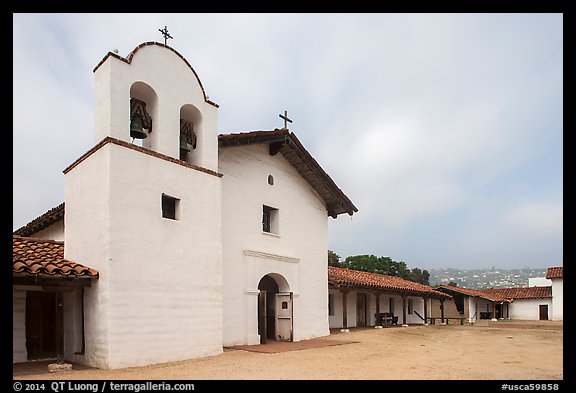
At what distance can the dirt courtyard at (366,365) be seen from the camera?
9.34 m

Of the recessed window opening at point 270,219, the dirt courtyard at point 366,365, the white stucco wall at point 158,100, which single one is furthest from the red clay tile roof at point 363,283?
the white stucco wall at point 158,100

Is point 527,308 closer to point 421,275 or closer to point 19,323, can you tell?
point 421,275

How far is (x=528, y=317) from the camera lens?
43.5 metres

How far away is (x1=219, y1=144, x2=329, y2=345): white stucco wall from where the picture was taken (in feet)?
48.7

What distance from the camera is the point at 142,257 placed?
1115 centimetres

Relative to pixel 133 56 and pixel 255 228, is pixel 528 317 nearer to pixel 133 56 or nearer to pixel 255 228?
pixel 255 228

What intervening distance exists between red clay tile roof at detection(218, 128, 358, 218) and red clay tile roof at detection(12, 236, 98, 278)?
559cm

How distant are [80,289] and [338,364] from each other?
647 centimetres

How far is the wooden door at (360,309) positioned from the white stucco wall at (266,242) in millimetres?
Result: 6366

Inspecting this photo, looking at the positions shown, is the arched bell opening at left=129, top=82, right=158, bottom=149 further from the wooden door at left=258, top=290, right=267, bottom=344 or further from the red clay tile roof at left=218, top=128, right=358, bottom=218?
the wooden door at left=258, top=290, right=267, bottom=344

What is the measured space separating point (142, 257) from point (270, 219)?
22.2 feet

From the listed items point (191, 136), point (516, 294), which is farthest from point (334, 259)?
point (191, 136)

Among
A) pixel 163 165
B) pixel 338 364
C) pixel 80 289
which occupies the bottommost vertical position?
pixel 338 364
